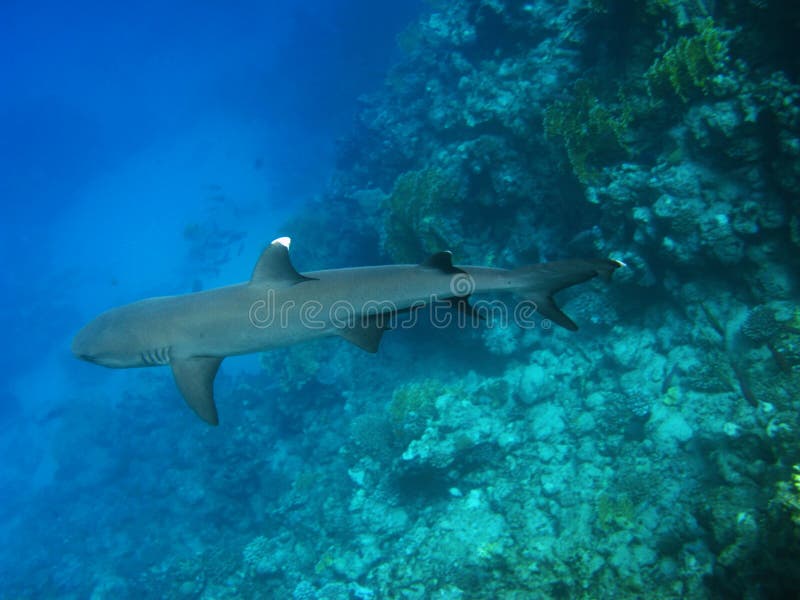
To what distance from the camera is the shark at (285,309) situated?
3871 millimetres

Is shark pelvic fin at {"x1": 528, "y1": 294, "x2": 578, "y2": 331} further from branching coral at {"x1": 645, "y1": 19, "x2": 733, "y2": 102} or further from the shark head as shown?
branching coral at {"x1": 645, "y1": 19, "x2": 733, "y2": 102}

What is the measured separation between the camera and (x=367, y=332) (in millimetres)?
4039

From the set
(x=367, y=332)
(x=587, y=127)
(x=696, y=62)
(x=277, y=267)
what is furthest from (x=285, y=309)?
(x=696, y=62)

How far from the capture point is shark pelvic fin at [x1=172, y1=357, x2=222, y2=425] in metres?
4.15

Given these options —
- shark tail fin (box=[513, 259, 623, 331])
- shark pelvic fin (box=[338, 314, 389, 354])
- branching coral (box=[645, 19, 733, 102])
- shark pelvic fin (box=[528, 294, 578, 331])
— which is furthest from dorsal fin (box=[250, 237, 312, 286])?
branching coral (box=[645, 19, 733, 102])

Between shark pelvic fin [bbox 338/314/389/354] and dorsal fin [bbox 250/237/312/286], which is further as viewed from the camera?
shark pelvic fin [bbox 338/314/389/354]

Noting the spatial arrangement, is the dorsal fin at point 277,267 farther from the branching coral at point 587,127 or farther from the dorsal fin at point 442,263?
the branching coral at point 587,127

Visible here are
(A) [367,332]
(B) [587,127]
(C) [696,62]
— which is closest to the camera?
(A) [367,332]

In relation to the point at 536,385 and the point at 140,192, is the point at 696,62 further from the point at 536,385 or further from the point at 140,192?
the point at 140,192

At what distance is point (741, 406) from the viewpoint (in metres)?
5.77

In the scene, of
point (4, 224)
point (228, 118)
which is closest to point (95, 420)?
point (228, 118)

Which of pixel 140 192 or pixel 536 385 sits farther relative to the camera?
pixel 140 192

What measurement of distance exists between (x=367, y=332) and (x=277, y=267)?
3.48 feet

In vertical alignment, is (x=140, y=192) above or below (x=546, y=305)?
above
